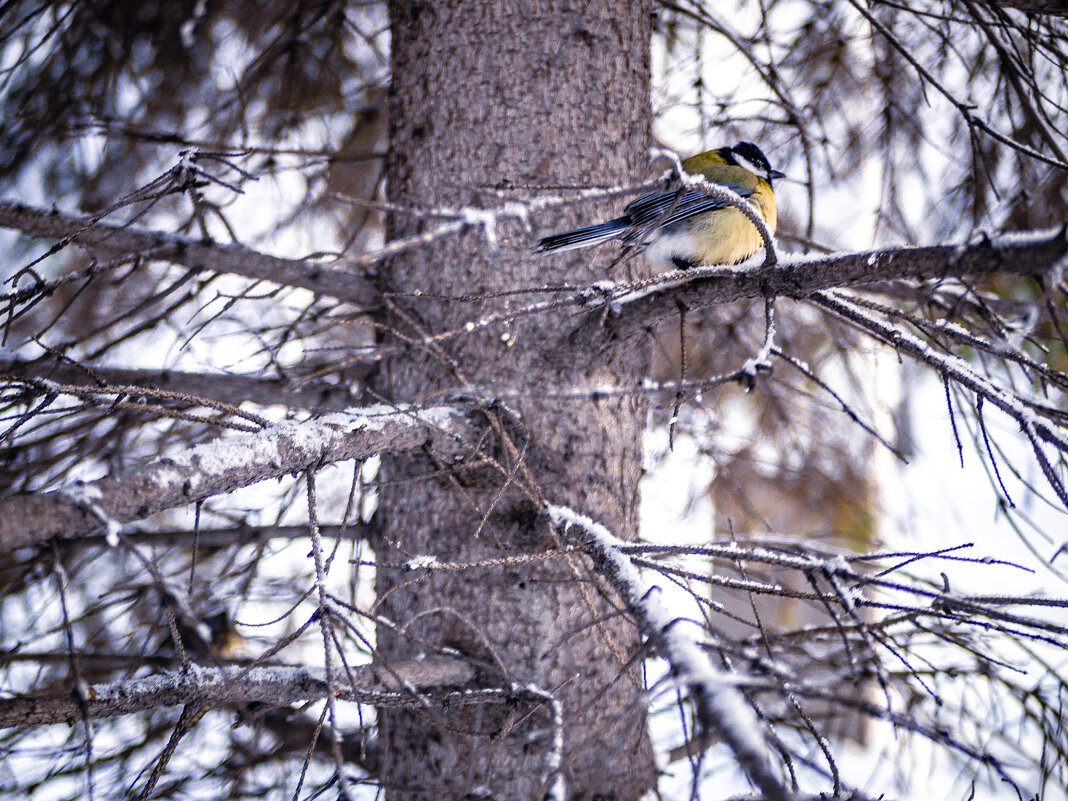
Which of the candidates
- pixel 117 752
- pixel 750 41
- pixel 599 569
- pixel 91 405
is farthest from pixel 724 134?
pixel 117 752

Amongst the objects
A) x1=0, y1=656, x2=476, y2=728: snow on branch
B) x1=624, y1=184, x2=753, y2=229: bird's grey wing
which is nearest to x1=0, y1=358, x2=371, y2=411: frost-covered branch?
x1=0, y1=656, x2=476, y2=728: snow on branch

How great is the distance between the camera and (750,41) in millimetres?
2742

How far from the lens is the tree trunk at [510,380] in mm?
2039

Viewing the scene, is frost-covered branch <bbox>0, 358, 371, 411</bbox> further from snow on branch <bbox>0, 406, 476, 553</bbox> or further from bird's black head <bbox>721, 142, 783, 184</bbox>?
bird's black head <bbox>721, 142, 783, 184</bbox>

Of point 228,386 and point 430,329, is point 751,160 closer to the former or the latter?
point 430,329

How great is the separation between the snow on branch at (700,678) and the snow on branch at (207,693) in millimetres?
394

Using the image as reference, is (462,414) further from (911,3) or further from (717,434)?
(911,3)

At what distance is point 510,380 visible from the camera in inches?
84.1

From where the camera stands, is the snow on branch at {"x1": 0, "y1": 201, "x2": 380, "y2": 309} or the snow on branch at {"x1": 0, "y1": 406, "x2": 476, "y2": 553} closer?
the snow on branch at {"x1": 0, "y1": 406, "x2": 476, "y2": 553}

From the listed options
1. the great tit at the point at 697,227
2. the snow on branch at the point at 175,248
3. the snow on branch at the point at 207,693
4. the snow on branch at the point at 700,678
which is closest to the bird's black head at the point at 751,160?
the great tit at the point at 697,227

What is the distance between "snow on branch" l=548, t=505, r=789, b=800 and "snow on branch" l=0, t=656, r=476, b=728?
0.39m

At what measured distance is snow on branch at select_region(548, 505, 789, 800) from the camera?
35.4 inches

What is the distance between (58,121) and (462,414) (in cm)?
205

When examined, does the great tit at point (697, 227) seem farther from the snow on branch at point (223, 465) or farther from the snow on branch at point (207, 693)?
the snow on branch at point (207, 693)
